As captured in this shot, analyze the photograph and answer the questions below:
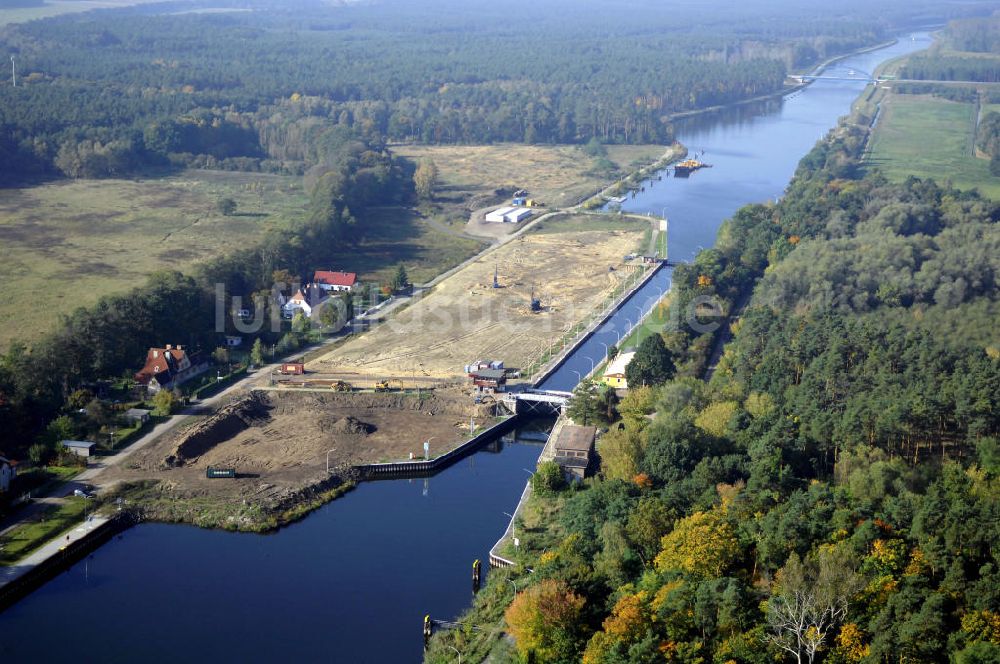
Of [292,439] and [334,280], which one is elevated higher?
[334,280]

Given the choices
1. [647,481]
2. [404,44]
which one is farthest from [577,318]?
[404,44]

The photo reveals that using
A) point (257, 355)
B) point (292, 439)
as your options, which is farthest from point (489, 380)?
point (257, 355)

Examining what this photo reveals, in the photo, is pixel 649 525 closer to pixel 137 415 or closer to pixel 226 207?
pixel 137 415

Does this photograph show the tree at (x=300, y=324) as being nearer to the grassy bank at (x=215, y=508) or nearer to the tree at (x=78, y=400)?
the tree at (x=78, y=400)

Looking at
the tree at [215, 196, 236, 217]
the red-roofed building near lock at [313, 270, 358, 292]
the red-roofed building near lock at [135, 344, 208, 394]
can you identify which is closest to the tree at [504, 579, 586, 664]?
the red-roofed building near lock at [135, 344, 208, 394]

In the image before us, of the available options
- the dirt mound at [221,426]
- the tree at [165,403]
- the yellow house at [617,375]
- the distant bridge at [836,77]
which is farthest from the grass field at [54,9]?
the yellow house at [617,375]

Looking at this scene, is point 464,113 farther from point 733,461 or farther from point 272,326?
point 733,461

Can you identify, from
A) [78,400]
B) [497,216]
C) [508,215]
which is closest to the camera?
[78,400]
